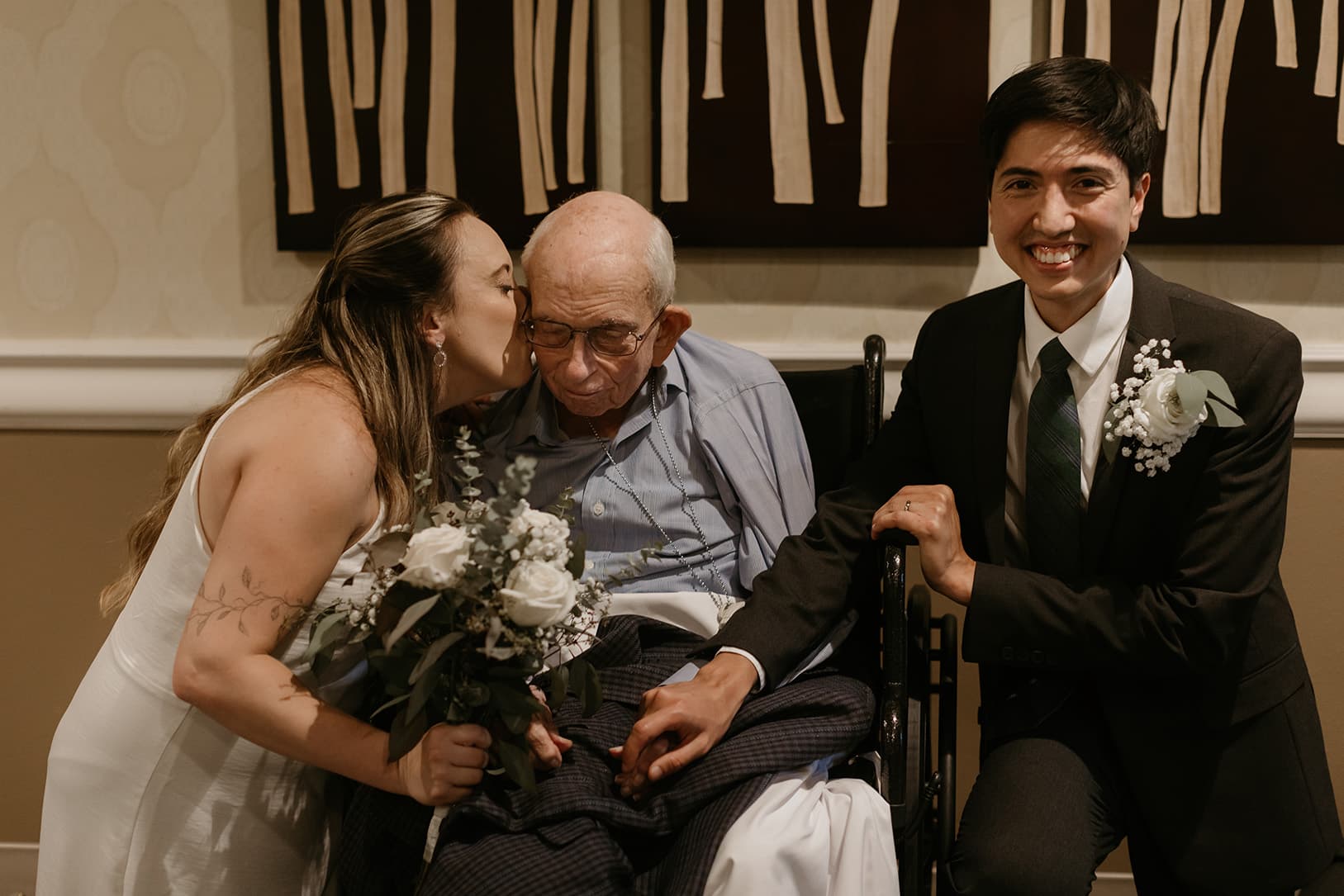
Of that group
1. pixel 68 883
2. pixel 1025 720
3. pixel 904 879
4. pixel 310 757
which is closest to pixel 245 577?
pixel 310 757

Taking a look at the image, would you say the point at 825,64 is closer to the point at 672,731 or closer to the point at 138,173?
the point at 672,731

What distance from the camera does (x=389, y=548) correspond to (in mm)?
1988

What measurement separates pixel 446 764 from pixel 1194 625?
132 cm

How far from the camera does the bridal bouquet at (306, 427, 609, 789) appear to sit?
1.82 metres

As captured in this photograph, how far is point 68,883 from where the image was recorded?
2.24m

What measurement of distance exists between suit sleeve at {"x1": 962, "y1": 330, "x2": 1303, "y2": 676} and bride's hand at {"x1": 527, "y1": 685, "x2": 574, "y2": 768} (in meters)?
0.77

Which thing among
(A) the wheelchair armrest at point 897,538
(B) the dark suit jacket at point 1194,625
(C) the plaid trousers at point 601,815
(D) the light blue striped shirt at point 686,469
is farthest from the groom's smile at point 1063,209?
(C) the plaid trousers at point 601,815

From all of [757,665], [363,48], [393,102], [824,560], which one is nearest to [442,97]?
[393,102]

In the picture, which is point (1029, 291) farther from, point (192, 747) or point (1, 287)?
point (1, 287)

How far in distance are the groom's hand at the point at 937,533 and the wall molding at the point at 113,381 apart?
930 millimetres

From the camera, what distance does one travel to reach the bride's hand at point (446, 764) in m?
1.98

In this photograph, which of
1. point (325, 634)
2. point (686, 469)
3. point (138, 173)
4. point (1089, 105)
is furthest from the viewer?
point (138, 173)

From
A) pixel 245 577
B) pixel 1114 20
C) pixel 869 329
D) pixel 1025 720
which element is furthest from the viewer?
pixel 869 329

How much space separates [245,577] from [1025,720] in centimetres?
147
